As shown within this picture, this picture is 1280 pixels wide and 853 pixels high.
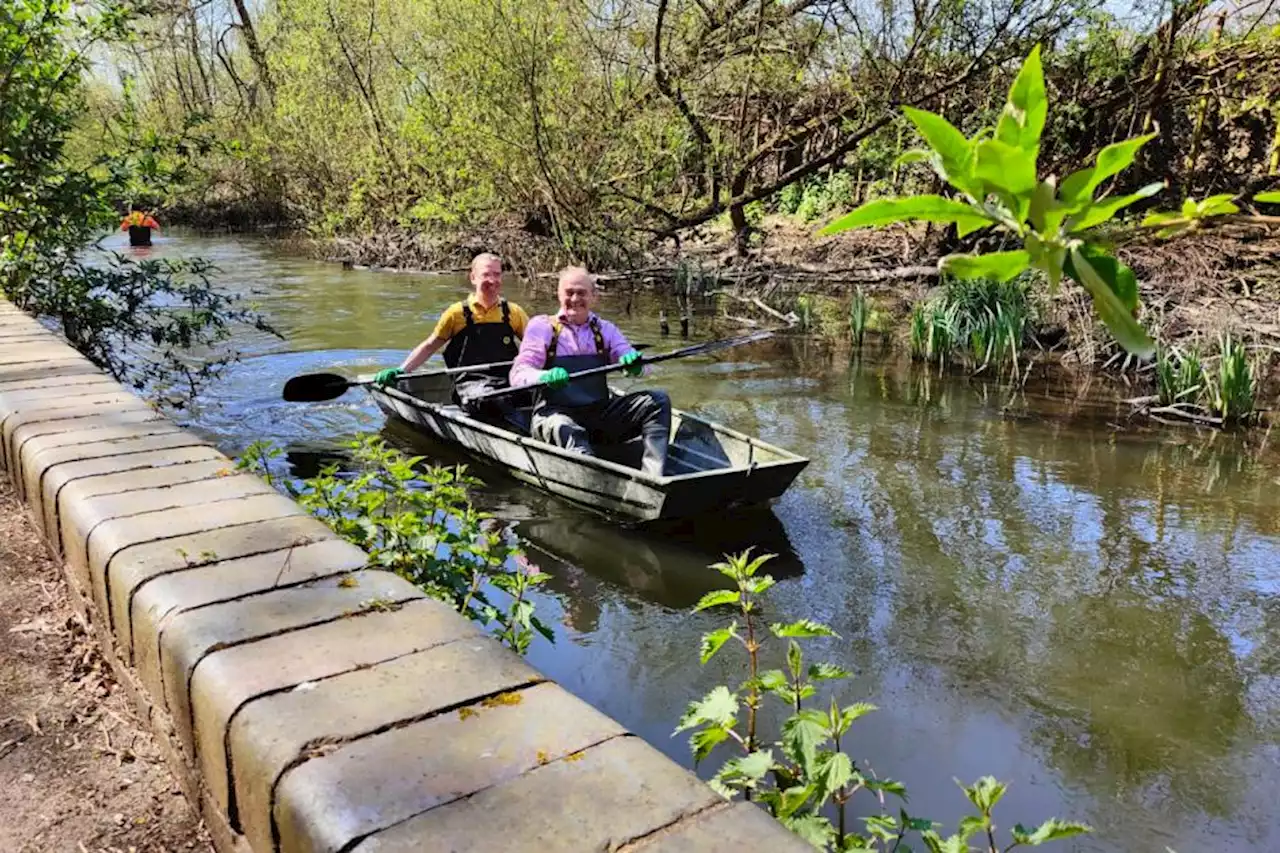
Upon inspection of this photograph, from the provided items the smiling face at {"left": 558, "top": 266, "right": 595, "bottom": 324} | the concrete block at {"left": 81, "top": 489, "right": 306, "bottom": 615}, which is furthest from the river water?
the concrete block at {"left": 81, "top": 489, "right": 306, "bottom": 615}

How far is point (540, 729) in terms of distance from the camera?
1.47 metres

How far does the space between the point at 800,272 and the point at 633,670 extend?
11.2 meters

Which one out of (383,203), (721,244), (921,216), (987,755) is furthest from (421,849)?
(383,203)

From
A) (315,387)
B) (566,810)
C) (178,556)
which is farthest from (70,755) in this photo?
(315,387)

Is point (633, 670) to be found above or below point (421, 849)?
below

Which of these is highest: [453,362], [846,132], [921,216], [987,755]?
[846,132]

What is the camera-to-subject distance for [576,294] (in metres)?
6.63

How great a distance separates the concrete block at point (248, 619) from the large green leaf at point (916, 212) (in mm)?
1336

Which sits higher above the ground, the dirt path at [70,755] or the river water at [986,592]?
the dirt path at [70,755]

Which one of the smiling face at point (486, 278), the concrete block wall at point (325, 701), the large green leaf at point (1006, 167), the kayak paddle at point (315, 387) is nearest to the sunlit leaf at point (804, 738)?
the concrete block wall at point (325, 701)

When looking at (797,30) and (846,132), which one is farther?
(846,132)

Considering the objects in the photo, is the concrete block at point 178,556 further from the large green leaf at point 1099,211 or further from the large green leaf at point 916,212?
the large green leaf at point 1099,211

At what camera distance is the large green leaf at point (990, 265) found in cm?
82

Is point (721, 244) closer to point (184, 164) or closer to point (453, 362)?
point (453, 362)
